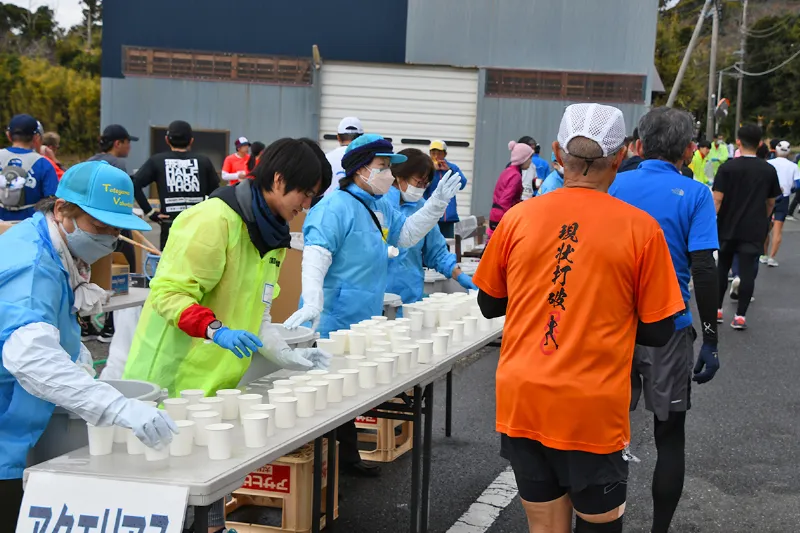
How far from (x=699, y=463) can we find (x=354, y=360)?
2817 mm

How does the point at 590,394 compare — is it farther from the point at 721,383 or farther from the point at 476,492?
the point at 721,383

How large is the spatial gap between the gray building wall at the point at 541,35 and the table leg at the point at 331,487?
14.4 meters

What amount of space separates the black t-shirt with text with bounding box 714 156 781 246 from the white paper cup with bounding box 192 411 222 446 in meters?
7.45

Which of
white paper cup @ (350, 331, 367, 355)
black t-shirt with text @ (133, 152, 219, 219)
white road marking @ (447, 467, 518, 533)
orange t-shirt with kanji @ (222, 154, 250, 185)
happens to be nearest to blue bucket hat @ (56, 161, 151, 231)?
white paper cup @ (350, 331, 367, 355)

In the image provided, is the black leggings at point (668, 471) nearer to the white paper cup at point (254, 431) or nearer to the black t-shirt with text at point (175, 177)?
the white paper cup at point (254, 431)

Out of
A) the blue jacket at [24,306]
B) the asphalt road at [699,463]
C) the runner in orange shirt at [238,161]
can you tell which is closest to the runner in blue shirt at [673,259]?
the asphalt road at [699,463]

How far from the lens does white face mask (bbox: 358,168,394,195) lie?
16.1 feet

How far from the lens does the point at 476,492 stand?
Answer: 5.21 m

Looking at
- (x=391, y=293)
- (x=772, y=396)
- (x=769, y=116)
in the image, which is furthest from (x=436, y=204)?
(x=769, y=116)

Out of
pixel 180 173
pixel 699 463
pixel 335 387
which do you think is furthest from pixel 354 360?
pixel 180 173

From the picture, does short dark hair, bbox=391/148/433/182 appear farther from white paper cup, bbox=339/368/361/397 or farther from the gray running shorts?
white paper cup, bbox=339/368/361/397

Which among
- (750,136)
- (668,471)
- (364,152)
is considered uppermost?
(750,136)

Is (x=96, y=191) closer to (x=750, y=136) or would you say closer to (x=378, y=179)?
(x=378, y=179)

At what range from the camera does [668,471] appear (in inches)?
157
